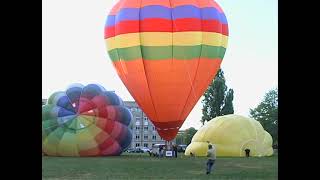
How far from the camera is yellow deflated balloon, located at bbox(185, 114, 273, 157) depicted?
2136cm

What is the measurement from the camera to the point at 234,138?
21.5 meters

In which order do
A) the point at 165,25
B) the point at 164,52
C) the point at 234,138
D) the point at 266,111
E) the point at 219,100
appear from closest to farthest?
the point at 165,25, the point at 164,52, the point at 234,138, the point at 219,100, the point at 266,111

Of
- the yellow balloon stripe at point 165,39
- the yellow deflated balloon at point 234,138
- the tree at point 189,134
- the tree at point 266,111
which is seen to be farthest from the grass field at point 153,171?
the tree at point 189,134

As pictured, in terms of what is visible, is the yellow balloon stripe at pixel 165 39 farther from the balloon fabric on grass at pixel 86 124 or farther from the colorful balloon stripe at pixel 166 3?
the balloon fabric on grass at pixel 86 124

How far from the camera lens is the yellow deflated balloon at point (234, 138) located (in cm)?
2136

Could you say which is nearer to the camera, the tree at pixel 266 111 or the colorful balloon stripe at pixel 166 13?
the colorful balloon stripe at pixel 166 13

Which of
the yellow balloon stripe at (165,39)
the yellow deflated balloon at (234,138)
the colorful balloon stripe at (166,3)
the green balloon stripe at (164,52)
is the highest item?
the colorful balloon stripe at (166,3)

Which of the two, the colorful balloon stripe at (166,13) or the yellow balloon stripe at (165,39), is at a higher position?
the colorful balloon stripe at (166,13)

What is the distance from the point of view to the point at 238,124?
864 inches

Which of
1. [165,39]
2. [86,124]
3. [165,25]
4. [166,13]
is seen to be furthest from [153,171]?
[86,124]

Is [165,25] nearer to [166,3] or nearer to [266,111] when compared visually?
[166,3]
